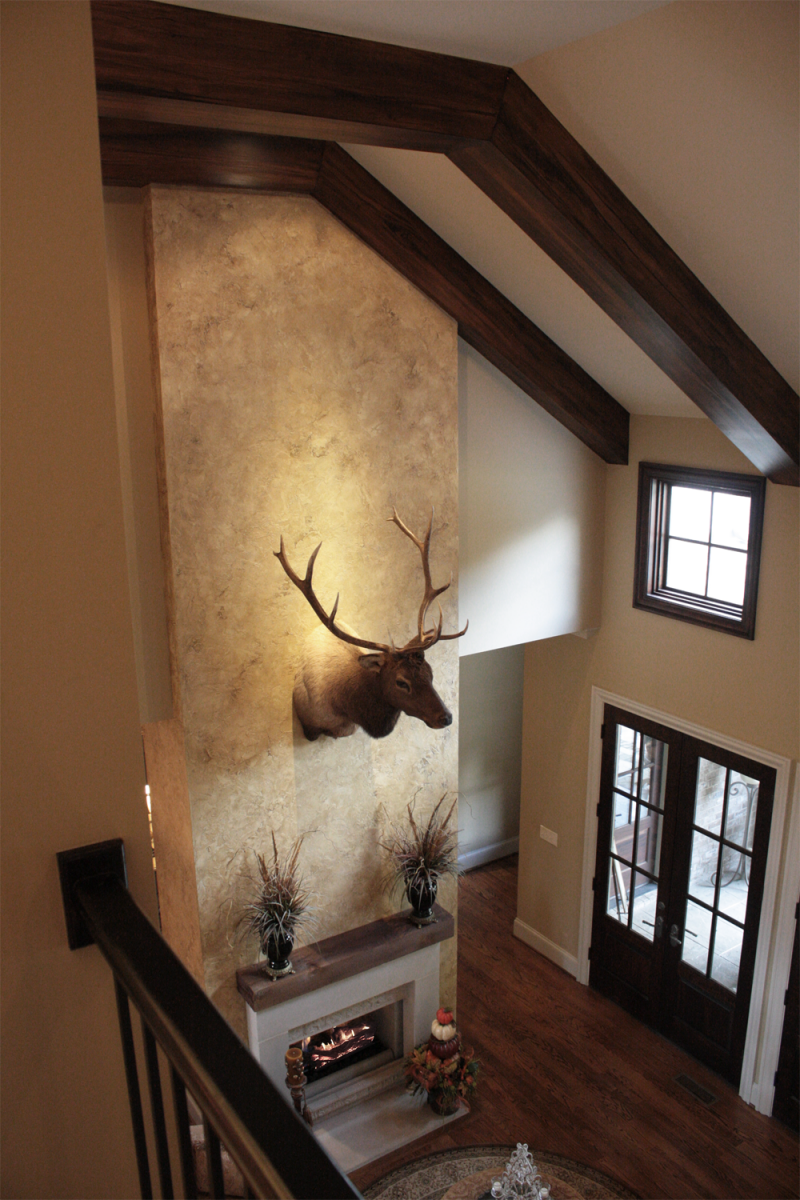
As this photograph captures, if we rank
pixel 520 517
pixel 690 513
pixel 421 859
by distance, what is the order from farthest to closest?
pixel 520 517 < pixel 690 513 < pixel 421 859

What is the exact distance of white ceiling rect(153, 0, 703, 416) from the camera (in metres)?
2.72

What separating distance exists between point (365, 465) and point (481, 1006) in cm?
391

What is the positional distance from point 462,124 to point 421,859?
3.50 meters

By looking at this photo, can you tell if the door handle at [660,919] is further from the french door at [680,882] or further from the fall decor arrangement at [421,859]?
the fall decor arrangement at [421,859]

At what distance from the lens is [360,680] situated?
14.1 feet

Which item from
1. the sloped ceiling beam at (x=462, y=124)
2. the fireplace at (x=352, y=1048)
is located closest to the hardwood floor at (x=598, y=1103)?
the fireplace at (x=352, y=1048)

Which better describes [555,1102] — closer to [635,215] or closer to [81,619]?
[635,215]

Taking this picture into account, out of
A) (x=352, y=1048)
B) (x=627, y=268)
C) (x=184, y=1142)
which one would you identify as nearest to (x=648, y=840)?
(x=352, y=1048)

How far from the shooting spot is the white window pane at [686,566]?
5480mm

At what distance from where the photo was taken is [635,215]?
12.2 feet

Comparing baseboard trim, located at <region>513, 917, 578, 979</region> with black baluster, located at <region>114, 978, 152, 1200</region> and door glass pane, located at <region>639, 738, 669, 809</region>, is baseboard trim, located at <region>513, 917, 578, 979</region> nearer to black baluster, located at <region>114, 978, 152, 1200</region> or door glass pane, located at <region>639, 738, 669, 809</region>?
door glass pane, located at <region>639, 738, 669, 809</region>

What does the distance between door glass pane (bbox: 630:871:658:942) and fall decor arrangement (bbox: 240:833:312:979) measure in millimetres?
2504

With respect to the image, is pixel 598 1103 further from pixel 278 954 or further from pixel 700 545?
pixel 700 545

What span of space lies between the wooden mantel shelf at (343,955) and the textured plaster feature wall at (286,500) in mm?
92
